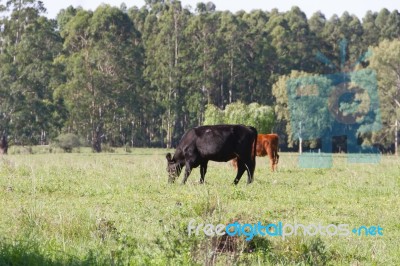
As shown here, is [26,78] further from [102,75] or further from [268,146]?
[268,146]

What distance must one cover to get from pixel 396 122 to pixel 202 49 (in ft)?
73.2

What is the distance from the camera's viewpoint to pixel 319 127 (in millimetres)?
60250

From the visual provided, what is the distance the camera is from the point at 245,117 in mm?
51531

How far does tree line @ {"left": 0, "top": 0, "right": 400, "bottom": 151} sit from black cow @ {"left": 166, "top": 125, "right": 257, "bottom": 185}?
115 ft

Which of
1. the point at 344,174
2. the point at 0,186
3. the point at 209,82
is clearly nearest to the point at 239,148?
the point at 344,174

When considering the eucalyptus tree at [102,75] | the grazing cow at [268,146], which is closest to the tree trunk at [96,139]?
the eucalyptus tree at [102,75]

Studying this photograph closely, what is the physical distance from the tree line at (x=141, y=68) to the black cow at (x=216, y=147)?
115ft

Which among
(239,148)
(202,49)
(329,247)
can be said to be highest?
(202,49)

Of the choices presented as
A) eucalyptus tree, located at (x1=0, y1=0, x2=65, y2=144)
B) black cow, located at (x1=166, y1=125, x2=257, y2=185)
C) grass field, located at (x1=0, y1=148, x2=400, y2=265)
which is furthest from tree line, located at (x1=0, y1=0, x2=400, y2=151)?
grass field, located at (x1=0, y1=148, x2=400, y2=265)

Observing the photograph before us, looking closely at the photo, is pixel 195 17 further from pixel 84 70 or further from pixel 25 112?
pixel 25 112

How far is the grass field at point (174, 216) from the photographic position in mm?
7566

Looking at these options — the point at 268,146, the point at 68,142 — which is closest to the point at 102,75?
the point at 68,142

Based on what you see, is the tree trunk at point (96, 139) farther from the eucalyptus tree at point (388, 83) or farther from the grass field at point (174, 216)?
the grass field at point (174, 216)

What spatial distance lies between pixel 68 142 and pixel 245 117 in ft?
44.2
